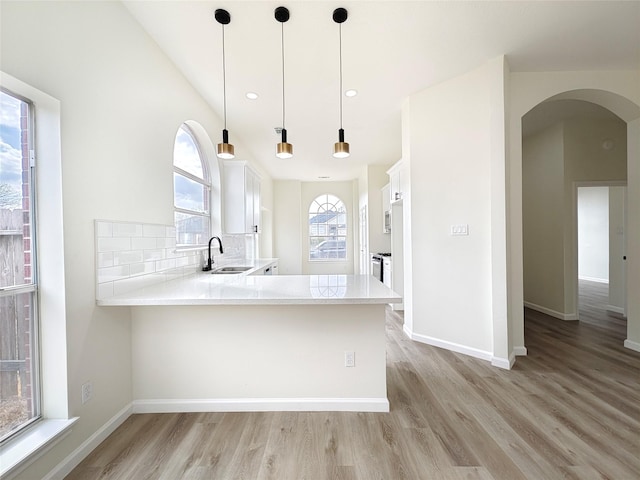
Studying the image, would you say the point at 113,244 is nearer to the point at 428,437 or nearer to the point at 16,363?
the point at 16,363

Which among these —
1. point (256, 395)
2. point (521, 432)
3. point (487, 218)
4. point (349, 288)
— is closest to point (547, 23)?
point (487, 218)

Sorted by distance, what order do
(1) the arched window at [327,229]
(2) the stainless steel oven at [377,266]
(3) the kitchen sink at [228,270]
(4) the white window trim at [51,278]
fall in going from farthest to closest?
(1) the arched window at [327,229]
(2) the stainless steel oven at [377,266]
(3) the kitchen sink at [228,270]
(4) the white window trim at [51,278]

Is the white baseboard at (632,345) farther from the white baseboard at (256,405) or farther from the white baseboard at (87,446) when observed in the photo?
the white baseboard at (87,446)

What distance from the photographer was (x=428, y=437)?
5.67ft

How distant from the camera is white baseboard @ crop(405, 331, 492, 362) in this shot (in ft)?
9.18

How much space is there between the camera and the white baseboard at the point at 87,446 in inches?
56.2

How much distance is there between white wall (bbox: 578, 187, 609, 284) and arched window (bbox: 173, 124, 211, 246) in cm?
856

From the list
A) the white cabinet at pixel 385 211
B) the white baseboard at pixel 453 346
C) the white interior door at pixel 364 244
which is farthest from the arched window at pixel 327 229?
the white baseboard at pixel 453 346

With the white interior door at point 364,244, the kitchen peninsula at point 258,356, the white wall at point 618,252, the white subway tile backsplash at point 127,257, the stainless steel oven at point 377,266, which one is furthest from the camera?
the white interior door at point 364,244

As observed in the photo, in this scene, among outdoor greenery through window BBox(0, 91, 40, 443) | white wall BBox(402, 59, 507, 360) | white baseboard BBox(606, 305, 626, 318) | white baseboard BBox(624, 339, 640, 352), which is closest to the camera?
outdoor greenery through window BBox(0, 91, 40, 443)

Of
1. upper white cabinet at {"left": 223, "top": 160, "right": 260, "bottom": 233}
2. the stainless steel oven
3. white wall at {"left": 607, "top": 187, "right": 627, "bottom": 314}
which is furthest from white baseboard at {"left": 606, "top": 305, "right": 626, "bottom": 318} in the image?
upper white cabinet at {"left": 223, "top": 160, "right": 260, "bottom": 233}

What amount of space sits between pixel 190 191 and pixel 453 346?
341 centimetres

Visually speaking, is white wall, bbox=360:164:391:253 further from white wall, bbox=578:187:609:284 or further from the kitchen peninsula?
white wall, bbox=578:187:609:284

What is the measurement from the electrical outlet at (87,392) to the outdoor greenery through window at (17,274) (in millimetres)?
184
